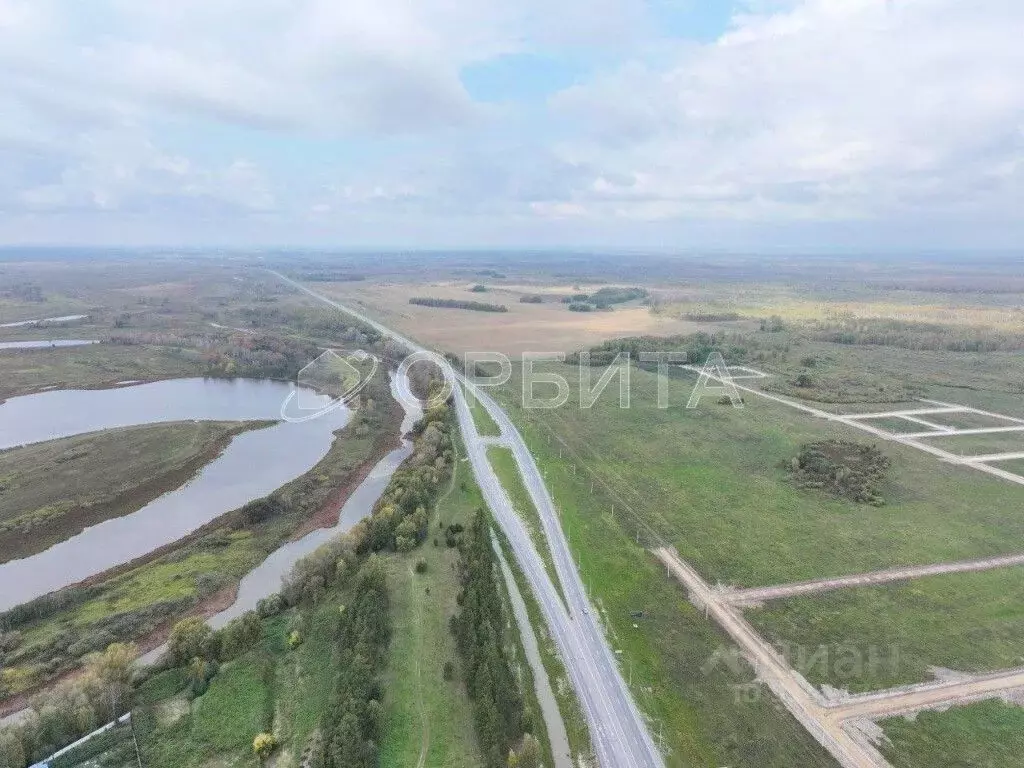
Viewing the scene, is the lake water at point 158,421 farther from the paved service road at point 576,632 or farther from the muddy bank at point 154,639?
the paved service road at point 576,632

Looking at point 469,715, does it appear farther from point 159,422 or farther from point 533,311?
point 533,311

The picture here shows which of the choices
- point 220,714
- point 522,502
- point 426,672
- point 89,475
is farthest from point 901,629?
point 89,475

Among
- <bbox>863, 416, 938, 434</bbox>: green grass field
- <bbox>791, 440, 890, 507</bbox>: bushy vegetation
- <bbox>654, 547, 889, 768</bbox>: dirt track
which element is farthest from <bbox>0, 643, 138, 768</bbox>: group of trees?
<bbox>863, 416, 938, 434</bbox>: green grass field

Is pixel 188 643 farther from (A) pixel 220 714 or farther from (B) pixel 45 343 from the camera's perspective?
(B) pixel 45 343

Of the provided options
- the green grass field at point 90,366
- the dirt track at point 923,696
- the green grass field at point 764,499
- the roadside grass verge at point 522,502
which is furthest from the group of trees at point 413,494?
the green grass field at point 90,366

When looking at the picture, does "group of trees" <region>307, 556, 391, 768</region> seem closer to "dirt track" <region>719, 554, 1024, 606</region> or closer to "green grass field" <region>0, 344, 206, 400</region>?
"dirt track" <region>719, 554, 1024, 606</region>

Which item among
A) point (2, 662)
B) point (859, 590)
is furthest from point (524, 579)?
point (2, 662)
